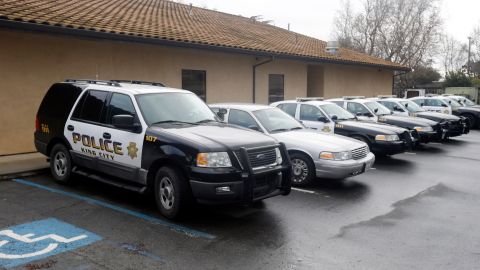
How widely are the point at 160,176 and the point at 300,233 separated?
2028 millimetres

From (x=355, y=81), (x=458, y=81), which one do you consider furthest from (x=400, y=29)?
(x=355, y=81)

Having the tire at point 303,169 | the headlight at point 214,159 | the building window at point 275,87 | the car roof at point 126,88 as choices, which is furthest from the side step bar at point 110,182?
the building window at point 275,87

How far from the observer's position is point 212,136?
5852 mm

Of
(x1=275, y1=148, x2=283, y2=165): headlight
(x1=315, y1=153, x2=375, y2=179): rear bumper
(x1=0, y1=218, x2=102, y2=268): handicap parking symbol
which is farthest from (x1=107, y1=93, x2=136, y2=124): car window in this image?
(x1=315, y1=153, x2=375, y2=179): rear bumper

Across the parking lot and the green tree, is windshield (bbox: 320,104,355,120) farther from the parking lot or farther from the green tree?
the green tree

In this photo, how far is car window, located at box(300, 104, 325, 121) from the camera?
10977 mm

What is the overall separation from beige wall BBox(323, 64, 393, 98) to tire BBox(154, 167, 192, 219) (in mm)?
15927

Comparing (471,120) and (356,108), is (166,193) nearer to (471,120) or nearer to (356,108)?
(356,108)

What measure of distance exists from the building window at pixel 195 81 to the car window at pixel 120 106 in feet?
22.9

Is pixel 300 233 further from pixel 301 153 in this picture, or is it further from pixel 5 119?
pixel 5 119

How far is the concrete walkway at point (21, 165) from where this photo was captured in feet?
26.7

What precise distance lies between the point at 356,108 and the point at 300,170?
6385 millimetres

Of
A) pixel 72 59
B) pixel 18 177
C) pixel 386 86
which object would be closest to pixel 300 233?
pixel 18 177

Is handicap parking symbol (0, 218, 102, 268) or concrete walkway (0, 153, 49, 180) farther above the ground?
concrete walkway (0, 153, 49, 180)
